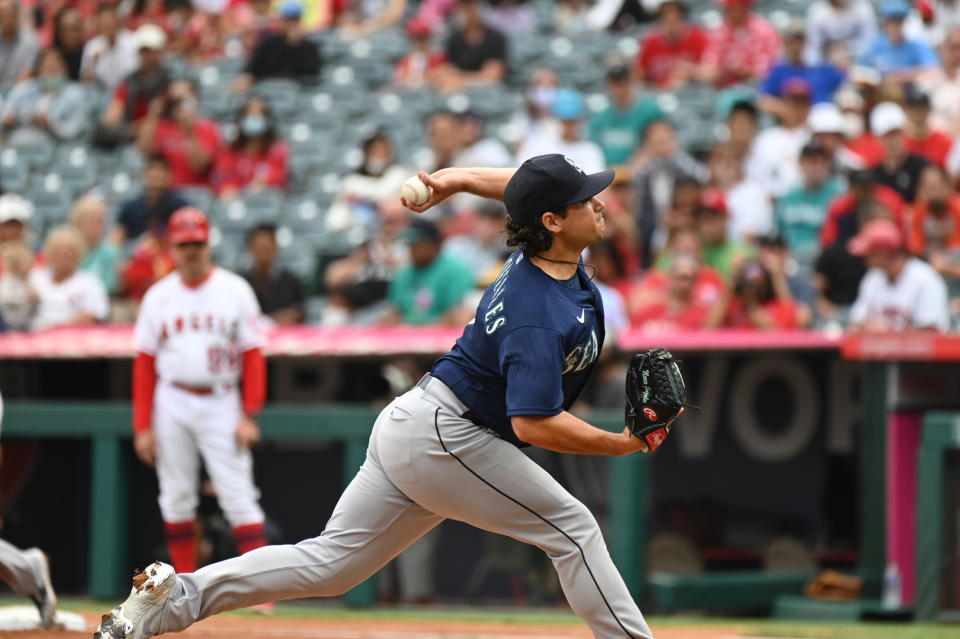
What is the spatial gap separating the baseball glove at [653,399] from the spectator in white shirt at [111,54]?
10.5 m

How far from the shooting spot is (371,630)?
6.21 meters

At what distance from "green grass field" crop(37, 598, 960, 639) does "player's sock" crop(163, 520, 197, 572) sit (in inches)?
14.2

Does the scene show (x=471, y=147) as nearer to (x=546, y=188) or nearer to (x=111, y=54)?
(x=111, y=54)

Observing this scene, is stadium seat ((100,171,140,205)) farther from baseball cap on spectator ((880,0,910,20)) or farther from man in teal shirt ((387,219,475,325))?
baseball cap on spectator ((880,0,910,20))

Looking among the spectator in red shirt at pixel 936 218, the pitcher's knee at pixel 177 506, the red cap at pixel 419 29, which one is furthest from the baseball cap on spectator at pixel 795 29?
the pitcher's knee at pixel 177 506

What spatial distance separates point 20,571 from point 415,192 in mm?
2374

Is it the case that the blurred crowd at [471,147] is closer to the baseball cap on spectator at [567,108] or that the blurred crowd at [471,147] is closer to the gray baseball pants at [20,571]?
the baseball cap on spectator at [567,108]

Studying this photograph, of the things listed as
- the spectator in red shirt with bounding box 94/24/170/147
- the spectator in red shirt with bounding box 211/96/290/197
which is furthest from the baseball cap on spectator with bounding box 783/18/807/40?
the spectator in red shirt with bounding box 94/24/170/147

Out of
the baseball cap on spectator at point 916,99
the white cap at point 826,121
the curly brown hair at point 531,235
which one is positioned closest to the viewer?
the curly brown hair at point 531,235

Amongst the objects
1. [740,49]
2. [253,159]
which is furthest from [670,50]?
[253,159]

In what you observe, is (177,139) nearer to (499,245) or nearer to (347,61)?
(347,61)

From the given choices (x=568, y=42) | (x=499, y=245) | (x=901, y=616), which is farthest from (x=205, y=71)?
(x=901, y=616)

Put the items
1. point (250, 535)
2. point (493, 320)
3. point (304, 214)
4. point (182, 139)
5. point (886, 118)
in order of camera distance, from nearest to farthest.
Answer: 1. point (493, 320)
2. point (250, 535)
3. point (886, 118)
4. point (304, 214)
5. point (182, 139)

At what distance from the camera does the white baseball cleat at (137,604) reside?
4148 millimetres
